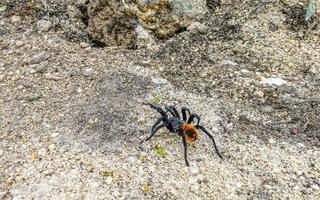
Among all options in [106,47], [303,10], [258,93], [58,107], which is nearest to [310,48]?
[303,10]

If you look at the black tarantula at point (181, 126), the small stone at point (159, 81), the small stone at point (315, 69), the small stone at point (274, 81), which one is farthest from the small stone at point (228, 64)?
the black tarantula at point (181, 126)

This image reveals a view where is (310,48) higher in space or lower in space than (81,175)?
higher

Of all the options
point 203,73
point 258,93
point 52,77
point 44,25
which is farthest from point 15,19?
point 258,93

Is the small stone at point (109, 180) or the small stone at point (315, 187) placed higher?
the small stone at point (315, 187)

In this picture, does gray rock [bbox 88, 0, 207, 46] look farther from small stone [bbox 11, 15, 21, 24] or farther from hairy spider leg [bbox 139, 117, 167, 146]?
hairy spider leg [bbox 139, 117, 167, 146]

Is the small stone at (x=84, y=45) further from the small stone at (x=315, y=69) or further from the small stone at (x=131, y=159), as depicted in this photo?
the small stone at (x=315, y=69)

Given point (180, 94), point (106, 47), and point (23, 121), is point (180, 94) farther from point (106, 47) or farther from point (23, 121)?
point (23, 121)

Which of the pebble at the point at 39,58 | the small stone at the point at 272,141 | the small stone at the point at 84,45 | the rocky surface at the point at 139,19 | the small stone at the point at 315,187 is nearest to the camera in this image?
the small stone at the point at 315,187
